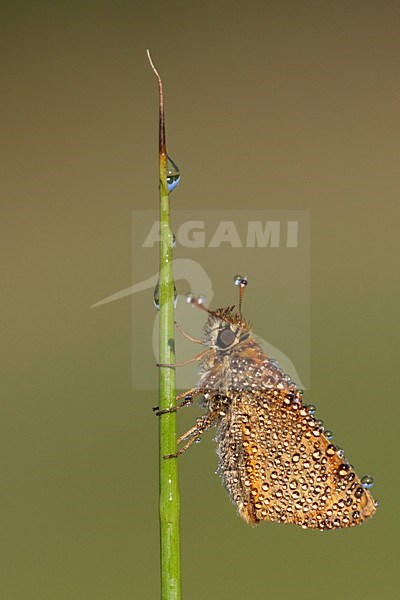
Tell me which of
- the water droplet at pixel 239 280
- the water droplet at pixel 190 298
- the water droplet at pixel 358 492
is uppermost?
the water droplet at pixel 239 280

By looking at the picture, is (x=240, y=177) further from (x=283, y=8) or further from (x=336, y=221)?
(x=283, y=8)

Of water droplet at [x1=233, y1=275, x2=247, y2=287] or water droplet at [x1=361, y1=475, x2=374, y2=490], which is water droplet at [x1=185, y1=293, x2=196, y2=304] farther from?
water droplet at [x1=361, y1=475, x2=374, y2=490]

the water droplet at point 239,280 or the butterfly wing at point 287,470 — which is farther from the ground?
the water droplet at point 239,280

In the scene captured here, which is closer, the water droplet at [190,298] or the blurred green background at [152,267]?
the water droplet at [190,298]

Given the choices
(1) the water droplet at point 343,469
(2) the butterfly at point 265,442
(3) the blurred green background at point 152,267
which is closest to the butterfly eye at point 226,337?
(2) the butterfly at point 265,442

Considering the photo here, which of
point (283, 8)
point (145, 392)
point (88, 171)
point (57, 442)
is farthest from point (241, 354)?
point (283, 8)

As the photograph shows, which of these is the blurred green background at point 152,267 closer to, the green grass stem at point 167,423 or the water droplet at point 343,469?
the water droplet at point 343,469
